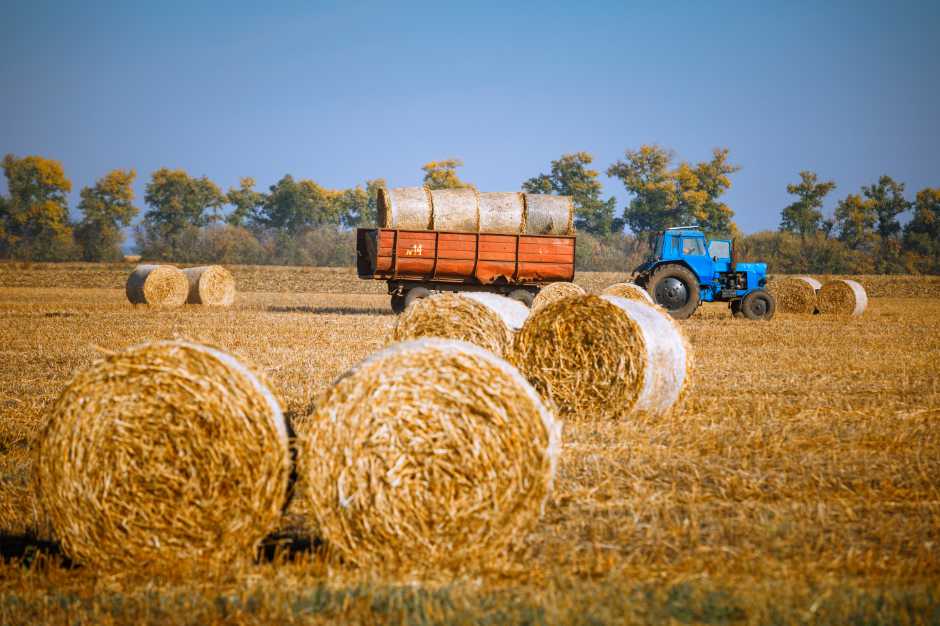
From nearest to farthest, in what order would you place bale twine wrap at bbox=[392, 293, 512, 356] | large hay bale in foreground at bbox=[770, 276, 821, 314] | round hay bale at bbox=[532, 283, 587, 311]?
1. bale twine wrap at bbox=[392, 293, 512, 356]
2. round hay bale at bbox=[532, 283, 587, 311]
3. large hay bale in foreground at bbox=[770, 276, 821, 314]

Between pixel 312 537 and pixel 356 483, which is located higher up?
pixel 356 483

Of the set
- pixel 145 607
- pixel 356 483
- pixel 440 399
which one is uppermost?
pixel 440 399

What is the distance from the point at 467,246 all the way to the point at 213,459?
14.8 metres

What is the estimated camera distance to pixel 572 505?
5.05 metres

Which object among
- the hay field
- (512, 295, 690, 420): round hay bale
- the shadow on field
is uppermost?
(512, 295, 690, 420): round hay bale

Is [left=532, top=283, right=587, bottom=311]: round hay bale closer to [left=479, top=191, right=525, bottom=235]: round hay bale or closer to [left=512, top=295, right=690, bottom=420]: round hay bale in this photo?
[left=479, top=191, right=525, bottom=235]: round hay bale

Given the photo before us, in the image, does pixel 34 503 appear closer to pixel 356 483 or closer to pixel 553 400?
pixel 356 483

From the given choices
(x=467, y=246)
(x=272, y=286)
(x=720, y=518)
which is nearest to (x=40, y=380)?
(x=720, y=518)

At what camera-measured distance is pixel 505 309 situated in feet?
30.9

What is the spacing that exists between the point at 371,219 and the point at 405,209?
214 ft

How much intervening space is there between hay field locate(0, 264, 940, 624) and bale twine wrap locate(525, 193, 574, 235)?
969cm

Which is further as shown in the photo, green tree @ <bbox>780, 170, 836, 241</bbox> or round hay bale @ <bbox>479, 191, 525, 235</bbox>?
green tree @ <bbox>780, 170, 836, 241</bbox>

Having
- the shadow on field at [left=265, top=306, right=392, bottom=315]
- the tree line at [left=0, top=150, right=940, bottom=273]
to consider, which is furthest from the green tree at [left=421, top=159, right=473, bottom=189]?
the shadow on field at [left=265, top=306, right=392, bottom=315]

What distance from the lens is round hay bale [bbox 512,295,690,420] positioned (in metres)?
7.51
